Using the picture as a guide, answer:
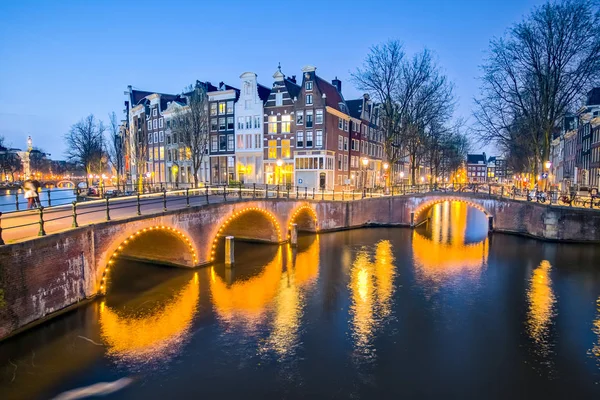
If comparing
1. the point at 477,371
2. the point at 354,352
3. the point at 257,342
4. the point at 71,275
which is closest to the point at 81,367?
the point at 71,275

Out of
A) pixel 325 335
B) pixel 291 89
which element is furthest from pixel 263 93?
pixel 325 335

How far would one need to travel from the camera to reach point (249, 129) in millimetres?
53438

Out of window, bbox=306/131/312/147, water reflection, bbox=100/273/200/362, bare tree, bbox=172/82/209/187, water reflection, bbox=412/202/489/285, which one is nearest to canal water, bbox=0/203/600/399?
water reflection, bbox=100/273/200/362

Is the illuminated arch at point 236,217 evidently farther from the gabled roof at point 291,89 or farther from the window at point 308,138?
the gabled roof at point 291,89

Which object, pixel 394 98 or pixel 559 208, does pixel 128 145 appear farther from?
pixel 559 208

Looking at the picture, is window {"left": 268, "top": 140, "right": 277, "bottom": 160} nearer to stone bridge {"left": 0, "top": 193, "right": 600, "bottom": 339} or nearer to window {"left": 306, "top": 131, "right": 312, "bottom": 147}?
window {"left": 306, "top": 131, "right": 312, "bottom": 147}

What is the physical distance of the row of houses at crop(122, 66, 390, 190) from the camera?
160 feet

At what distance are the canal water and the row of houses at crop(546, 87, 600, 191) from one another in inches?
1217

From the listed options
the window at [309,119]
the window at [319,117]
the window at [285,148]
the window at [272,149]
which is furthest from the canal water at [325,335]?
the window at [272,149]

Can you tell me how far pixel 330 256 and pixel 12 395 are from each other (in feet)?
63.2

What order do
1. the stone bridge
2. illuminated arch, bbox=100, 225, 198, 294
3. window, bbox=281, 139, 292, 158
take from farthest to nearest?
window, bbox=281, 139, 292, 158
illuminated arch, bbox=100, 225, 198, 294
the stone bridge

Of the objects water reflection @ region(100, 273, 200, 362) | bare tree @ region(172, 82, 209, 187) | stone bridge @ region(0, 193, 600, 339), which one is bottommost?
water reflection @ region(100, 273, 200, 362)

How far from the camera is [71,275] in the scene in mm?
14500

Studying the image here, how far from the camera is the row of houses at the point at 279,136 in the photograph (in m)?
48.9
